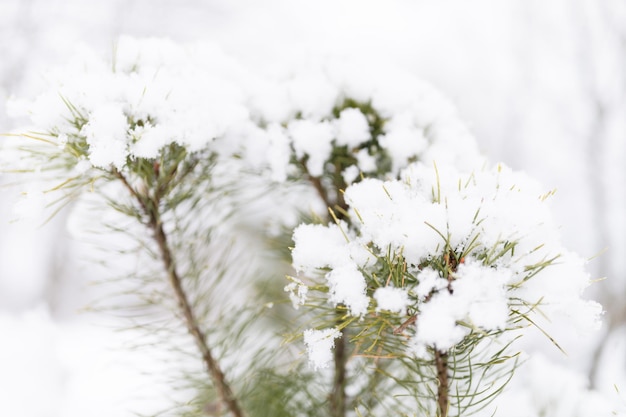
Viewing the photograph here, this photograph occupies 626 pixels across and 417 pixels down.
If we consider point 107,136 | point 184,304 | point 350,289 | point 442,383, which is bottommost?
point 442,383

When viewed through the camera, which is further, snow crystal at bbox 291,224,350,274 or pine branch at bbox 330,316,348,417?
pine branch at bbox 330,316,348,417

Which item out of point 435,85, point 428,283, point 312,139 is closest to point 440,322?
point 428,283

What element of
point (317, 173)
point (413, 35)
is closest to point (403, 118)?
point (317, 173)

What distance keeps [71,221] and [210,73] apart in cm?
31

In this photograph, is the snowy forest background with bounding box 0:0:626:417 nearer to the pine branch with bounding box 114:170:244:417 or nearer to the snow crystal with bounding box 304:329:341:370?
the pine branch with bounding box 114:170:244:417

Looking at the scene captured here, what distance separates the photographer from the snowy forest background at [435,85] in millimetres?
1441

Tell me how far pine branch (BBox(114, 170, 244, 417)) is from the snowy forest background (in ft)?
0.32

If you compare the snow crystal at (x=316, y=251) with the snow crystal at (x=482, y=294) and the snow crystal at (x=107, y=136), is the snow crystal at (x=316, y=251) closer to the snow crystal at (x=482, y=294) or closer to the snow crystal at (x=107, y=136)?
the snow crystal at (x=482, y=294)

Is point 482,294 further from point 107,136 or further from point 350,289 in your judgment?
point 107,136

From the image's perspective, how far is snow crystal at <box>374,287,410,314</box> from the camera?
0.43 meters

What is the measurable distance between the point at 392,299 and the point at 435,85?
Result: 3.90 ft

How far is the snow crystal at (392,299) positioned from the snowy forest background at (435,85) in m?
0.18

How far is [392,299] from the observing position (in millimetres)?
428

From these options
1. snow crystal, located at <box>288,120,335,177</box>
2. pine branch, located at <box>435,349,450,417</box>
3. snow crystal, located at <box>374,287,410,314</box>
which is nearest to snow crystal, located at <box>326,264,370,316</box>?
snow crystal, located at <box>374,287,410,314</box>
